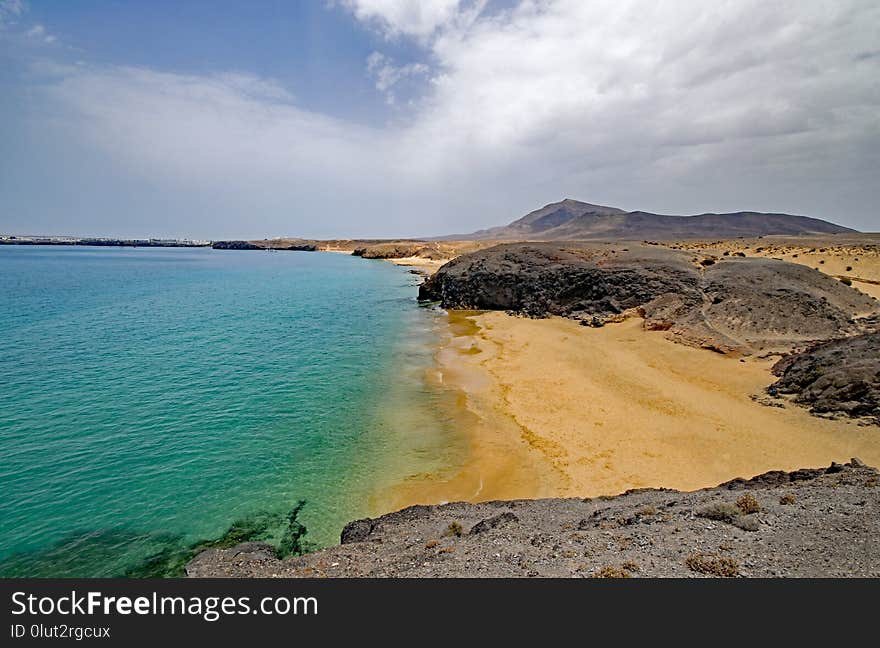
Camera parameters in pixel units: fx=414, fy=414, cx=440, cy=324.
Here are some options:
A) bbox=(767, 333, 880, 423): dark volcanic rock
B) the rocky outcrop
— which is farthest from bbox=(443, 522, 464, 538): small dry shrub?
the rocky outcrop

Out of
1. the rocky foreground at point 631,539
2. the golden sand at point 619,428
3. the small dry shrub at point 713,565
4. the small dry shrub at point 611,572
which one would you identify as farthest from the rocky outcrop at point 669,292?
the small dry shrub at point 611,572

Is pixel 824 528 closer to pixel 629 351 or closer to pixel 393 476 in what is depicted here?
pixel 393 476

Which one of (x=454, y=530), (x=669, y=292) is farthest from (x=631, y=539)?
(x=669, y=292)

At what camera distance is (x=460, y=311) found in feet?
157

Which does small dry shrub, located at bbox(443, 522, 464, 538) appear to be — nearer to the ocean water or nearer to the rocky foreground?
the rocky foreground

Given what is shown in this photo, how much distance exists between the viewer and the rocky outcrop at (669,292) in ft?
90.1

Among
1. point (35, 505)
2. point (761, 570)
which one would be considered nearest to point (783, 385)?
point (761, 570)

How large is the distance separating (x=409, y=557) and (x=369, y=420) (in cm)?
1060

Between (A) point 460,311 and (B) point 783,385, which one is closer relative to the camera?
(B) point 783,385

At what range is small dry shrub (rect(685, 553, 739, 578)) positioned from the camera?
6.85 meters

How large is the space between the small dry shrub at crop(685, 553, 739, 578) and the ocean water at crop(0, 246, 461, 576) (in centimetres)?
894

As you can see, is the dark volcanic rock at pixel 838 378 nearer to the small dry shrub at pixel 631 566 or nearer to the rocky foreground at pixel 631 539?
the rocky foreground at pixel 631 539

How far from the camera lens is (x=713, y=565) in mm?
7059

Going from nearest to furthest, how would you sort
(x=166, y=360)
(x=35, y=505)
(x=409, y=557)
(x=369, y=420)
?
(x=409, y=557), (x=35, y=505), (x=369, y=420), (x=166, y=360)
